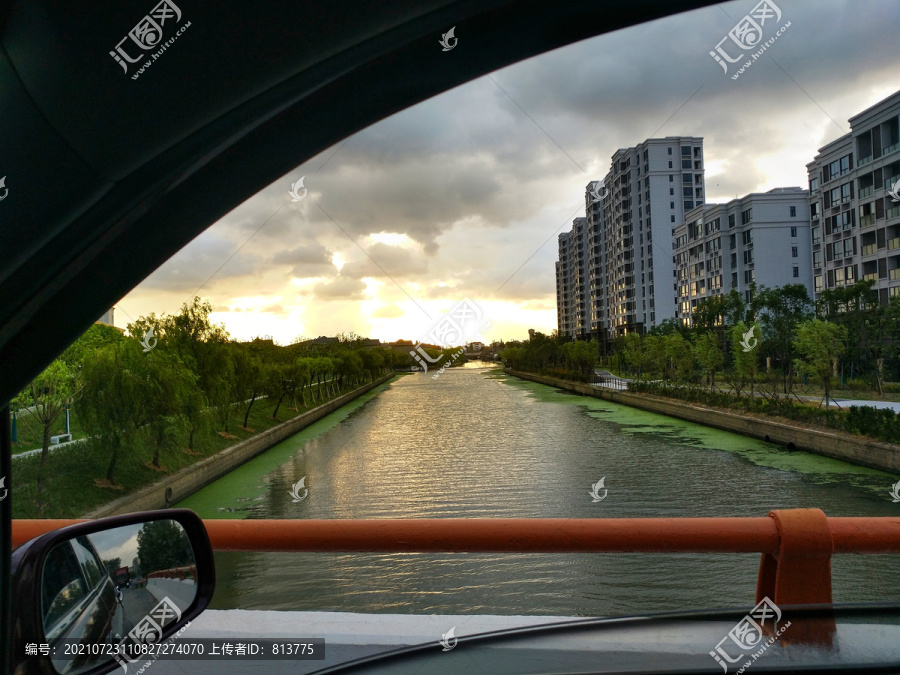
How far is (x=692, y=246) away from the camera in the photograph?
46125mm

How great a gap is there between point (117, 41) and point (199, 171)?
0.17 meters

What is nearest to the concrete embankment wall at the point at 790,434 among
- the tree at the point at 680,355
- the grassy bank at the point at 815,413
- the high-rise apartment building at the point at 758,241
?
the grassy bank at the point at 815,413

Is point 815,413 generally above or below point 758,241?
below

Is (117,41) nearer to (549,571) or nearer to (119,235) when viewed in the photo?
(119,235)

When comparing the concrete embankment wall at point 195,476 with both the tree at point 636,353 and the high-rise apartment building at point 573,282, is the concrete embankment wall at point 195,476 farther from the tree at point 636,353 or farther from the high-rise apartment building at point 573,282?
the high-rise apartment building at point 573,282

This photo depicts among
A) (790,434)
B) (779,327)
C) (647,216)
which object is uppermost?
(647,216)

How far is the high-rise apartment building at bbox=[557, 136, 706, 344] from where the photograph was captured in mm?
52500

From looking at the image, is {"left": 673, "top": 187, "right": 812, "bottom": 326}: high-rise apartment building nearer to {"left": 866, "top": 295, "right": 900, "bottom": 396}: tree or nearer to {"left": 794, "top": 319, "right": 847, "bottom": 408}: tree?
{"left": 866, "top": 295, "right": 900, "bottom": 396}: tree

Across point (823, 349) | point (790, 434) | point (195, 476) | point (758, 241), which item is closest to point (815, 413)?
point (790, 434)

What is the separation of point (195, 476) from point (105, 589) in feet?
43.8

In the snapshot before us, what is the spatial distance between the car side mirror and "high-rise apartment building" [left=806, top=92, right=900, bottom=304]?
85.8 ft

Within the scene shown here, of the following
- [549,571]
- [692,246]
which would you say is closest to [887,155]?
[692,246]

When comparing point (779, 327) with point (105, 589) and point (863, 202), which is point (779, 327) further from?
point (105, 589)

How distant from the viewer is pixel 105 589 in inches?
35.4
